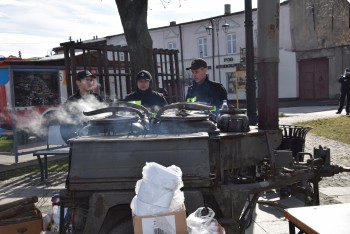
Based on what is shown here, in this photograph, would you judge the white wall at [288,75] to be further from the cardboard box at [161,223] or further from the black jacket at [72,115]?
the cardboard box at [161,223]

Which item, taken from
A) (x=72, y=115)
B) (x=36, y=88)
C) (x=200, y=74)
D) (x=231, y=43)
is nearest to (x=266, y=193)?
(x=200, y=74)

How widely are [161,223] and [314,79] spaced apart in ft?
90.4

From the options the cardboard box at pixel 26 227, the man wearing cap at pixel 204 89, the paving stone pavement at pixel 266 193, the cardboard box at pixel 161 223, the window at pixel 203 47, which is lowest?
the paving stone pavement at pixel 266 193

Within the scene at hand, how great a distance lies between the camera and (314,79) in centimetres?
2761

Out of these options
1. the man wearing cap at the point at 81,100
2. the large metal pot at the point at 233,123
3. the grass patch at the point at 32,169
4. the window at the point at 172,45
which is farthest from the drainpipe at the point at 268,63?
the window at the point at 172,45

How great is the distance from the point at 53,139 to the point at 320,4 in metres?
27.0

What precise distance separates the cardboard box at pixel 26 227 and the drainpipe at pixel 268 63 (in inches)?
96.2

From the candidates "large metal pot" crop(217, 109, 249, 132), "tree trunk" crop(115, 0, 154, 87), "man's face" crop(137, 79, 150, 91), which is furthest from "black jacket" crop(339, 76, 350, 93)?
"large metal pot" crop(217, 109, 249, 132)

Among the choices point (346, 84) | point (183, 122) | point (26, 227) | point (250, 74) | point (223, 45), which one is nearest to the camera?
point (183, 122)

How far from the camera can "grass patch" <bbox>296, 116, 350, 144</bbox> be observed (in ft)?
32.8

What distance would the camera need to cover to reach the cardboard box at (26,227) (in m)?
3.57

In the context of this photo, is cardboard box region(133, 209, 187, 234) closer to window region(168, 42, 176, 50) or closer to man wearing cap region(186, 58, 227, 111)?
man wearing cap region(186, 58, 227, 111)

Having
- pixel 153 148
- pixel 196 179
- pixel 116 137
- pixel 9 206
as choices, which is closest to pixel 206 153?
pixel 196 179

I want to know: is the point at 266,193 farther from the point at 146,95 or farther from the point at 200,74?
the point at 146,95
